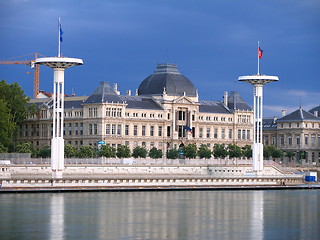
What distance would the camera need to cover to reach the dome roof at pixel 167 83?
615 ft

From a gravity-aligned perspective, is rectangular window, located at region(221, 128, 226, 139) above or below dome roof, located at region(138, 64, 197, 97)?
below

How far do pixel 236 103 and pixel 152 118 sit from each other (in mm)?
21743

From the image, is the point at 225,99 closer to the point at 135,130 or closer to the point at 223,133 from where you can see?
the point at 223,133

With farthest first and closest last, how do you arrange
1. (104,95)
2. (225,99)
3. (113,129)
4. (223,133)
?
(225,99)
(223,133)
(104,95)
(113,129)

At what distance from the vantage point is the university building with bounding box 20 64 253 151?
176 metres

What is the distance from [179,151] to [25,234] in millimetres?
107723

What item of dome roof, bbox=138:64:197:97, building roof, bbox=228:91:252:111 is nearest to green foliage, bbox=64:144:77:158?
dome roof, bbox=138:64:197:97

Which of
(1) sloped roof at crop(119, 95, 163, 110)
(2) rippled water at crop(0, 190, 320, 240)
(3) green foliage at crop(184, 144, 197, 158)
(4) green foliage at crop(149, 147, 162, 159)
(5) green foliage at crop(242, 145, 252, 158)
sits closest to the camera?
(2) rippled water at crop(0, 190, 320, 240)

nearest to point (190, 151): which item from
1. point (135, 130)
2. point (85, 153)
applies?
point (135, 130)

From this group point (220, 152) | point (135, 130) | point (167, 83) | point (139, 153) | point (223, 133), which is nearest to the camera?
point (139, 153)

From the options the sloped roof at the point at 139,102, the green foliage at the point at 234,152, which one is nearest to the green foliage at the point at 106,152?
the sloped roof at the point at 139,102

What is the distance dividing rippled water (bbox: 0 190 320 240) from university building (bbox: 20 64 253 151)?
60729 millimetres

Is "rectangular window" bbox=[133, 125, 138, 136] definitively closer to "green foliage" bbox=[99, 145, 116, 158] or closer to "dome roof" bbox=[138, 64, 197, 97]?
"dome roof" bbox=[138, 64, 197, 97]

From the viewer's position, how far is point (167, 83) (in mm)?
186875
